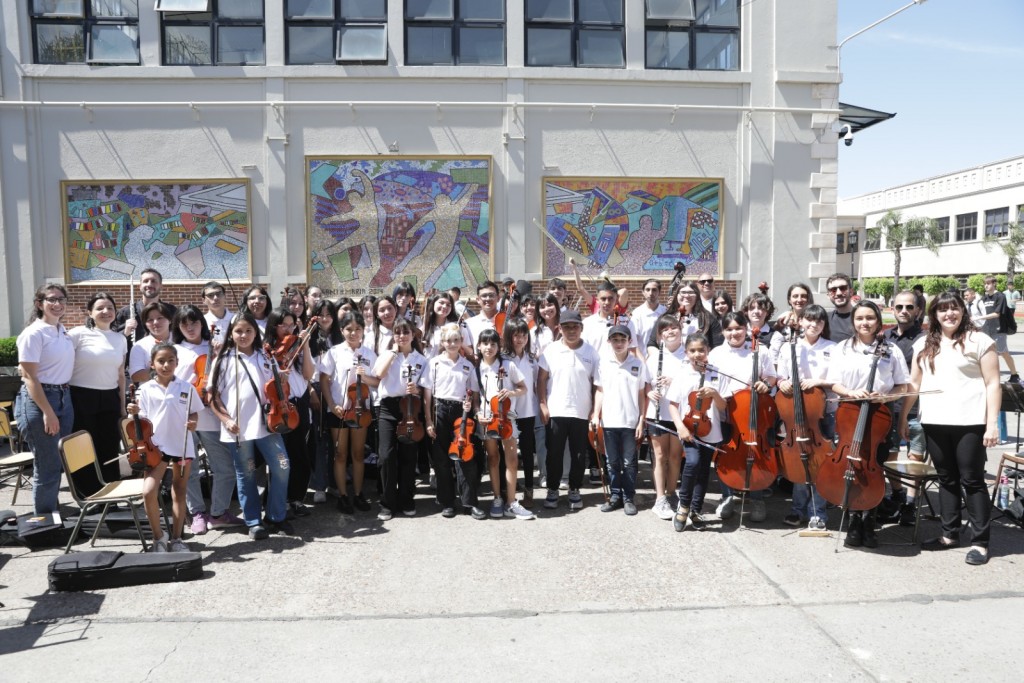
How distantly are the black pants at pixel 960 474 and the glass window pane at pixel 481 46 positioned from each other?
32.4 feet

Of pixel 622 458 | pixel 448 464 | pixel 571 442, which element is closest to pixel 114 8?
pixel 448 464

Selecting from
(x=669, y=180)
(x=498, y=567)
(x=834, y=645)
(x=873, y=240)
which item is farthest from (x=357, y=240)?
(x=873, y=240)

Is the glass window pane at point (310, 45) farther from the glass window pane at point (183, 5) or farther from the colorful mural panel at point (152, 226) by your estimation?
the colorful mural panel at point (152, 226)

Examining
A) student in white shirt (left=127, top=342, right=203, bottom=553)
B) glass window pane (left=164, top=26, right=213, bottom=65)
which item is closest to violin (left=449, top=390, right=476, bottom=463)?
student in white shirt (left=127, top=342, right=203, bottom=553)

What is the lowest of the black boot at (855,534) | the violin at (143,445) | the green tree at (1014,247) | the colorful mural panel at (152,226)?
the black boot at (855,534)

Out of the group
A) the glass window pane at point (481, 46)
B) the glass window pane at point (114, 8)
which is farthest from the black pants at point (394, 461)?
the glass window pane at point (114, 8)

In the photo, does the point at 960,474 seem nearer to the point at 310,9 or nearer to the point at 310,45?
the point at 310,45

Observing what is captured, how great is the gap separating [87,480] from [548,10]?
10764 mm

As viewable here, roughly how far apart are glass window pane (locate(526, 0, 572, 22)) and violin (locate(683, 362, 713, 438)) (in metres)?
9.40

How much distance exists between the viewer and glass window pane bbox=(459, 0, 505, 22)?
12312mm

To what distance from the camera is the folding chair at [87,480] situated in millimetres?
4832

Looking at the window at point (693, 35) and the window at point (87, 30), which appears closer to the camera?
the window at point (87, 30)

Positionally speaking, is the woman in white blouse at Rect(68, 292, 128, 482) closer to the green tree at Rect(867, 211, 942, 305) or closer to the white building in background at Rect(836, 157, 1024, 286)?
the white building in background at Rect(836, 157, 1024, 286)

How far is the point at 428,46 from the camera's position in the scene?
40.2 ft
